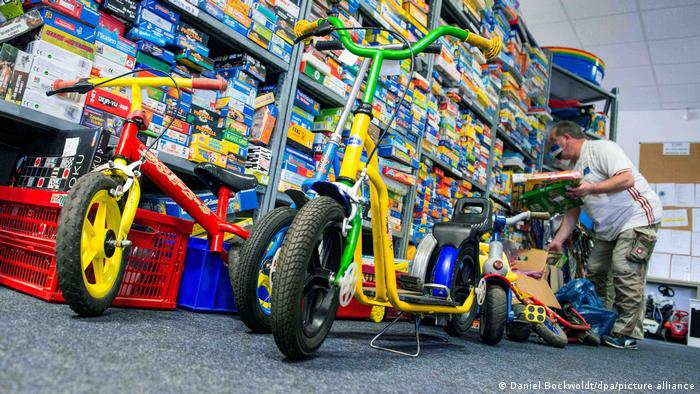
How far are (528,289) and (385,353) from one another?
1.60 meters

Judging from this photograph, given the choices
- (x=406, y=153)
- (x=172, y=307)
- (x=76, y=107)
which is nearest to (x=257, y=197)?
(x=172, y=307)

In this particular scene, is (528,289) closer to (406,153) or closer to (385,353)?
(406,153)

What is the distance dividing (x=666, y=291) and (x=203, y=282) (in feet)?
19.6

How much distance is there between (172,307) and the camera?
5.36 feet

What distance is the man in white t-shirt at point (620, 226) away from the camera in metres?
3.02

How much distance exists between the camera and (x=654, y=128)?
285 inches

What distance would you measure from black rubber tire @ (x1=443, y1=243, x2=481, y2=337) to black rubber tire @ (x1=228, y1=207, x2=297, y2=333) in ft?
2.53

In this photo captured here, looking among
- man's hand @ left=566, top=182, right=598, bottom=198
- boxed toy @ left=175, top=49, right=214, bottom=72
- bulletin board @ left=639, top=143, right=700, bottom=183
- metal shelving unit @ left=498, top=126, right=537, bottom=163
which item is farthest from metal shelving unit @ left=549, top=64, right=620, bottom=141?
boxed toy @ left=175, top=49, right=214, bottom=72

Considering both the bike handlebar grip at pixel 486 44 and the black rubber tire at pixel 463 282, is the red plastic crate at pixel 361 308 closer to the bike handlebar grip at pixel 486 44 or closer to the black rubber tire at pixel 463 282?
the black rubber tire at pixel 463 282

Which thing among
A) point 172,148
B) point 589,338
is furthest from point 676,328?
point 172,148

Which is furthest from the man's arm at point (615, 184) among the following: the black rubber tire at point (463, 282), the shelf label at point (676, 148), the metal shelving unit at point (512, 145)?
the shelf label at point (676, 148)

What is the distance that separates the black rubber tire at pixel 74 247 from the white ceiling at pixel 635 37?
521 cm

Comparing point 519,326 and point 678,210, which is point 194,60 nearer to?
point 519,326

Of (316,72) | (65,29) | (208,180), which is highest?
(316,72)
